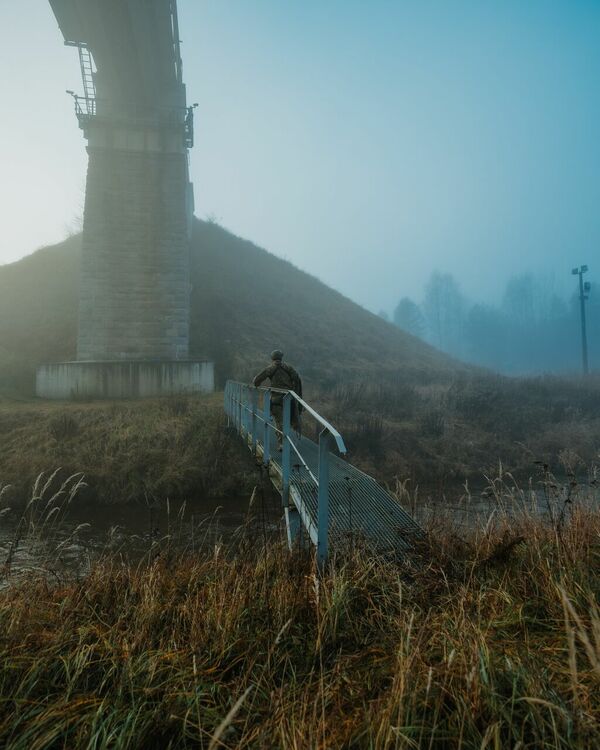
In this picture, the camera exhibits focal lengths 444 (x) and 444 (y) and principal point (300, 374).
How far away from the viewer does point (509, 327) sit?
7900cm

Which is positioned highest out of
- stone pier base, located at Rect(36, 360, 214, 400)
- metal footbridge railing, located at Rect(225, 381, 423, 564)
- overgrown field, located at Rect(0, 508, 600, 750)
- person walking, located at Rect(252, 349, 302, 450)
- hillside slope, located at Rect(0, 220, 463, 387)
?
hillside slope, located at Rect(0, 220, 463, 387)

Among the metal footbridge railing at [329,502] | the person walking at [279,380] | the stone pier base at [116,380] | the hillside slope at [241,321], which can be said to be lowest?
the metal footbridge railing at [329,502]

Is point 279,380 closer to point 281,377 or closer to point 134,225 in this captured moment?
point 281,377

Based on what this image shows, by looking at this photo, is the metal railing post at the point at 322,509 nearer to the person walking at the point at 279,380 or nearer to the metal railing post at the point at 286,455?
the metal railing post at the point at 286,455

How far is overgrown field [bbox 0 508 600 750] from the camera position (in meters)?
1.78

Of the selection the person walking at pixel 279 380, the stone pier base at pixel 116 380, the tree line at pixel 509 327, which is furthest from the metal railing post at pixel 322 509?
the tree line at pixel 509 327

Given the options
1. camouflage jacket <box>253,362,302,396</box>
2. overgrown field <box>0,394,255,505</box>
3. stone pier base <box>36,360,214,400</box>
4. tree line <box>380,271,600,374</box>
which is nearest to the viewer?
camouflage jacket <box>253,362,302,396</box>

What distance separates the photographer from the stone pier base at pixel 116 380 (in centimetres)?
1770

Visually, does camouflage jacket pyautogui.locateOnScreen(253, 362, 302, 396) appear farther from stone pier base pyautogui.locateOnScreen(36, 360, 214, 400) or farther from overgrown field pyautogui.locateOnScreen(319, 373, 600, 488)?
stone pier base pyautogui.locateOnScreen(36, 360, 214, 400)

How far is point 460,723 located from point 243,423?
8.23 meters

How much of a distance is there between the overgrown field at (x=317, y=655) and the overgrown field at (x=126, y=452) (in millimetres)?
7951

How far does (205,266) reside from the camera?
3559cm

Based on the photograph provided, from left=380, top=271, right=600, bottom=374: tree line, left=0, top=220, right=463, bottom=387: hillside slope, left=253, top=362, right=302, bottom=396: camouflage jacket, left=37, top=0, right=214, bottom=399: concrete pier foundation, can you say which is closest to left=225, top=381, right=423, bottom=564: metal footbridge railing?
left=253, top=362, right=302, bottom=396: camouflage jacket

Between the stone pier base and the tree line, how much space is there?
178 ft
